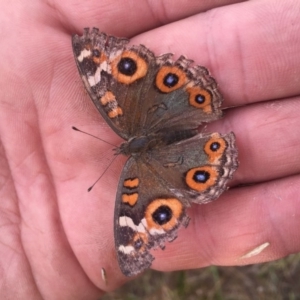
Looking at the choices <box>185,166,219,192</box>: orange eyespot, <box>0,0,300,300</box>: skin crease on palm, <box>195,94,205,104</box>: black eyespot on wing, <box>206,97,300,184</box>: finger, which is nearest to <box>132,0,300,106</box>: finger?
<box>0,0,300,300</box>: skin crease on palm

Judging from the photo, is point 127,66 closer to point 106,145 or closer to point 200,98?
point 200,98

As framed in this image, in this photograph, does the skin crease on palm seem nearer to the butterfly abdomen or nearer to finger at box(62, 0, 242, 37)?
finger at box(62, 0, 242, 37)

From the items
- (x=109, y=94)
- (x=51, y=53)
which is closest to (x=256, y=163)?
(x=109, y=94)

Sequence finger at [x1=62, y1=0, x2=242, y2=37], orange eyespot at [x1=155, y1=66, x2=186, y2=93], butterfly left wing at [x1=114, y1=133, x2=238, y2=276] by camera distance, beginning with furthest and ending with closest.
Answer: finger at [x1=62, y1=0, x2=242, y2=37]
orange eyespot at [x1=155, y1=66, x2=186, y2=93]
butterfly left wing at [x1=114, y1=133, x2=238, y2=276]

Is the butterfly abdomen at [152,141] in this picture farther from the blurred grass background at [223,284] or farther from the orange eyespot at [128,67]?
the blurred grass background at [223,284]

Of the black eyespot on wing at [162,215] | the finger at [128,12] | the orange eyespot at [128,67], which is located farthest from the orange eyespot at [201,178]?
the finger at [128,12]

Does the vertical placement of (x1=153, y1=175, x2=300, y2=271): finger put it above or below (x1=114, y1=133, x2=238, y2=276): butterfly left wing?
below

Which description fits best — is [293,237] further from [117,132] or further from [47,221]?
[47,221]
